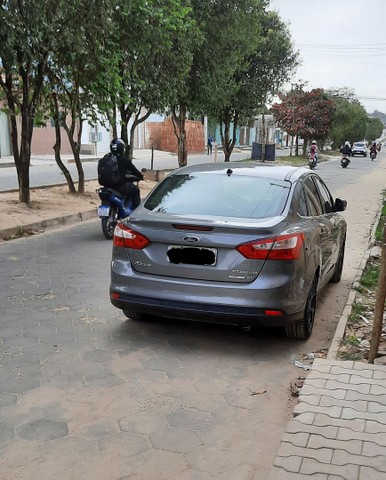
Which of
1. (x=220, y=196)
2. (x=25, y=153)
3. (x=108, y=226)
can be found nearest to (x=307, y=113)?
(x=25, y=153)

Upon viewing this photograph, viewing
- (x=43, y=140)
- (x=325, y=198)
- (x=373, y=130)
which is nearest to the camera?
(x=325, y=198)

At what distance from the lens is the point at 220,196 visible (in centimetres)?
479

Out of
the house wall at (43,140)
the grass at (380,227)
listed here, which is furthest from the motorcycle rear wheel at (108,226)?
the house wall at (43,140)

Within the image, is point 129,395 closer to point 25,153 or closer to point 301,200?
point 301,200

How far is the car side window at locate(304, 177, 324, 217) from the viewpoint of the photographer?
203 inches

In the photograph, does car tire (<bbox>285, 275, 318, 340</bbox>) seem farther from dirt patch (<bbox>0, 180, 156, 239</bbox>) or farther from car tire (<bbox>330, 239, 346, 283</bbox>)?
dirt patch (<bbox>0, 180, 156, 239</bbox>)

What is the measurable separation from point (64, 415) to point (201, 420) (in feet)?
2.86

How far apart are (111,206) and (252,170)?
4188 mm

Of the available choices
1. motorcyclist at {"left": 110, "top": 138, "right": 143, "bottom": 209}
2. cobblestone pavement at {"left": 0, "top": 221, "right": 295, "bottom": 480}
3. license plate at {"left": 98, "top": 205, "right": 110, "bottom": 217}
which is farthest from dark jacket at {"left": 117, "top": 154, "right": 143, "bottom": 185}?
cobblestone pavement at {"left": 0, "top": 221, "right": 295, "bottom": 480}

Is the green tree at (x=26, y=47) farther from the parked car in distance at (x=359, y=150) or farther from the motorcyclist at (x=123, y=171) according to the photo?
the parked car in distance at (x=359, y=150)

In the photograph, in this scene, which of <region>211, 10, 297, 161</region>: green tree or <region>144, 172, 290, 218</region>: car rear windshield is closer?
<region>144, 172, 290, 218</region>: car rear windshield

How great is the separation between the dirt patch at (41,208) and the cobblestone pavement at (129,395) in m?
4.30

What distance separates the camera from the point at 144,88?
14.3 meters

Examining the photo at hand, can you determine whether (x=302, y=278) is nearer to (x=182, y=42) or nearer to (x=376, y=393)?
(x=376, y=393)
